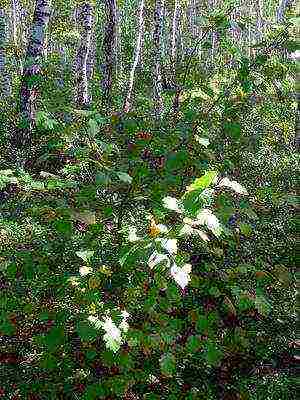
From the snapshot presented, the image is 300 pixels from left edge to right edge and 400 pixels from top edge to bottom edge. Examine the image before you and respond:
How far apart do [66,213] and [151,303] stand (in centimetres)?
64

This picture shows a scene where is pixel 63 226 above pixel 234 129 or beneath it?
beneath

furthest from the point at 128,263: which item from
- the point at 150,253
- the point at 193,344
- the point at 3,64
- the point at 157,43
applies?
the point at 3,64

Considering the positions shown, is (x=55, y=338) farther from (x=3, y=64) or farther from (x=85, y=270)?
(x=3, y=64)

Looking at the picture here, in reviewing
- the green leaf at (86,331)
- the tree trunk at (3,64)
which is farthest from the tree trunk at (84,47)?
the green leaf at (86,331)

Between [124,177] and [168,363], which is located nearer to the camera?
[124,177]

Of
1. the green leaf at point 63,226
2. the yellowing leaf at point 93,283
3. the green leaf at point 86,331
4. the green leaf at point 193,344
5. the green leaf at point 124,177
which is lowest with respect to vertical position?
the green leaf at point 193,344

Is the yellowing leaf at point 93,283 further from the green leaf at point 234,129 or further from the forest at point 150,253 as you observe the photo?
the green leaf at point 234,129

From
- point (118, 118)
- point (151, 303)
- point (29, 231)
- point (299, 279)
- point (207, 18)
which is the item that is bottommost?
point (29, 231)

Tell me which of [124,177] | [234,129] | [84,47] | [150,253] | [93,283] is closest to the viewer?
[150,253]

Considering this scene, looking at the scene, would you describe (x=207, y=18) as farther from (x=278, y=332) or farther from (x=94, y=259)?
(x=278, y=332)

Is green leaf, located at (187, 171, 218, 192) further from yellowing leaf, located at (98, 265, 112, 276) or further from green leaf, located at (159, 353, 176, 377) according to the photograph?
green leaf, located at (159, 353, 176, 377)

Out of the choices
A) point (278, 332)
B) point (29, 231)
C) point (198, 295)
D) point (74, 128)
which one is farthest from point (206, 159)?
point (29, 231)

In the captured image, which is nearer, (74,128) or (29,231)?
(74,128)

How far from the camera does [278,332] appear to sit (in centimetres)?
475
